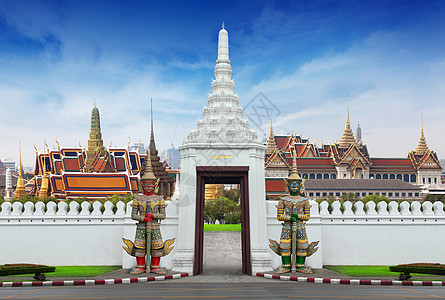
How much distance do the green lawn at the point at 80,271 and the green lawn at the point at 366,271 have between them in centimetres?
816

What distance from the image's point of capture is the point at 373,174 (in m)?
89.4

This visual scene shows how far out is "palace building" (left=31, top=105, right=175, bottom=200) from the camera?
145ft

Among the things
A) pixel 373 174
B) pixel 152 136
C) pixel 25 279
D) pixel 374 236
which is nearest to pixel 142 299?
pixel 25 279

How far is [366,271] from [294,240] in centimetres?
295

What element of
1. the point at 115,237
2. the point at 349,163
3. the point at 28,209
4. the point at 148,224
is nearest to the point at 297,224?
the point at 148,224

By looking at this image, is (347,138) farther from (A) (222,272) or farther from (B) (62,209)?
(B) (62,209)

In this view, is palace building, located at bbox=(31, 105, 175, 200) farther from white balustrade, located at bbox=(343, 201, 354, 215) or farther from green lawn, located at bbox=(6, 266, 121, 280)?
white balustrade, located at bbox=(343, 201, 354, 215)

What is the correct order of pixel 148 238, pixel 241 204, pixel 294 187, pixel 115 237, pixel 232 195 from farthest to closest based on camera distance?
→ pixel 232 195
pixel 115 237
pixel 241 204
pixel 294 187
pixel 148 238

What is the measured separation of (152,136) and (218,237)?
37.1 meters

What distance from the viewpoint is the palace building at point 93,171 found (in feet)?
145

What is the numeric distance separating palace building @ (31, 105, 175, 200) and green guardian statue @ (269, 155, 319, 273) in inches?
1230

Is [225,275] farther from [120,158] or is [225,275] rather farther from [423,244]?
[120,158]

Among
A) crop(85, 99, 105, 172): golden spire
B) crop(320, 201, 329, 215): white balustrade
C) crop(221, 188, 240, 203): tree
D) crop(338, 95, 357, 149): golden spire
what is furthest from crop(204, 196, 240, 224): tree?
crop(338, 95, 357, 149): golden spire

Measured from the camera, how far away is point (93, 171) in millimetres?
51625
